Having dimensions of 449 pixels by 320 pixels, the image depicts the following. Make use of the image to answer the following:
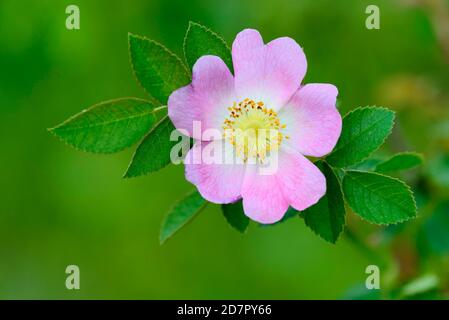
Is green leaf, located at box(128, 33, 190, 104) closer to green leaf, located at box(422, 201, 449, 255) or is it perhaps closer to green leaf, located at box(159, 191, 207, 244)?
green leaf, located at box(159, 191, 207, 244)

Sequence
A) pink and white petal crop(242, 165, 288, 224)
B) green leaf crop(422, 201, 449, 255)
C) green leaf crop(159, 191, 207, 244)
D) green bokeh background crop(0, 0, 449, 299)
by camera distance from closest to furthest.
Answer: pink and white petal crop(242, 165, 288, 224) → green leaf crop(159, 191, 207, 244) → green leaf crop(422, 201, 449, 255) → green bokeh background crop(0, 0, 449, 299)

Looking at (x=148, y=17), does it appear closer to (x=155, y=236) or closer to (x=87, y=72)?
(x=87, y=72)

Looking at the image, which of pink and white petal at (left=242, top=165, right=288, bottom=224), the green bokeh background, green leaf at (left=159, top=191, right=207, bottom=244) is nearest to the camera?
pink and white petal at (left=242, top=165, right=288, bottom=224)

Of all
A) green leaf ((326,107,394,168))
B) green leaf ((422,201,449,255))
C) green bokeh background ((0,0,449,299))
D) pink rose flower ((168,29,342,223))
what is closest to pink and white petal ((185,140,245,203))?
pink rose flower ((168,29,342,223))

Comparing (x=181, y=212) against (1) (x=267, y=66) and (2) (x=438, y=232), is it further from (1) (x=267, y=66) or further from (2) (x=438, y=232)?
(2) (x=438, y=232)

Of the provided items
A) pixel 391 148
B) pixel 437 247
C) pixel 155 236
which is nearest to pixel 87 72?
pixel 155 236

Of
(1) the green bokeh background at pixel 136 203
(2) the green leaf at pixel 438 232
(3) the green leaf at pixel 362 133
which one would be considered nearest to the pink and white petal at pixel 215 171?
(3) the green leaf at pixel 362 133

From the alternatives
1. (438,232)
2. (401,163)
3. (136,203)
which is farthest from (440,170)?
(136,203)
